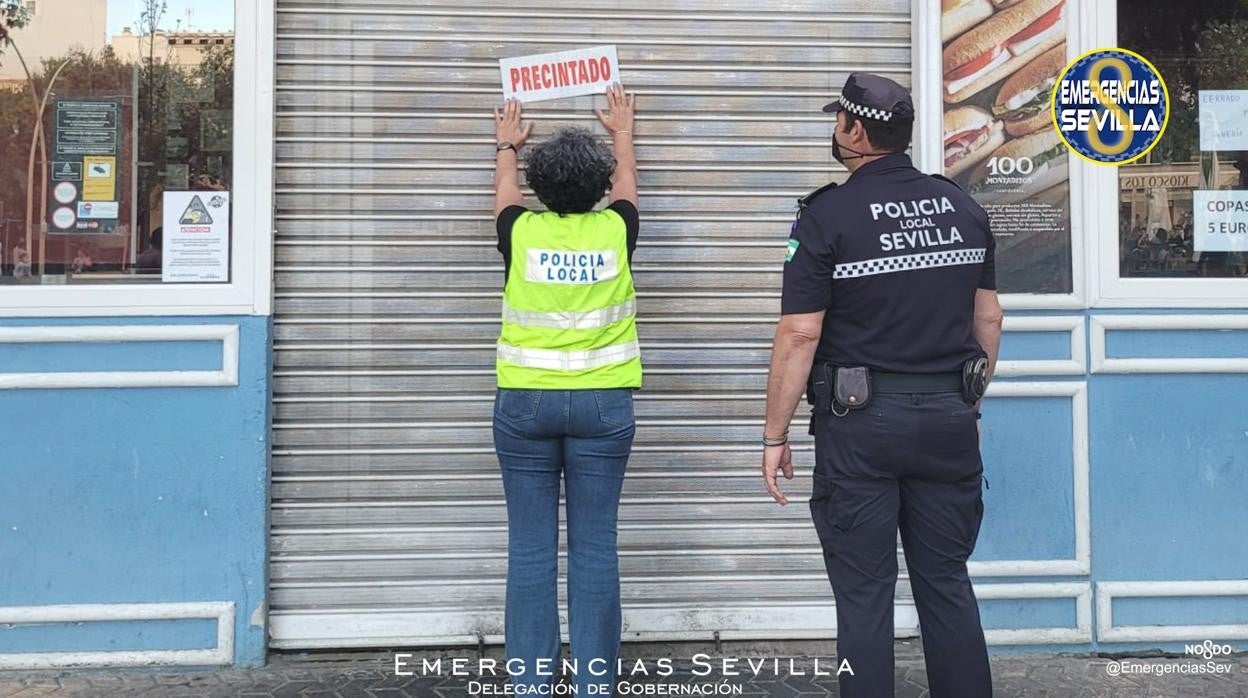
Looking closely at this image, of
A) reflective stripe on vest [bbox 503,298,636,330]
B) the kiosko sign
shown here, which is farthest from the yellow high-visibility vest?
the kiosko sign

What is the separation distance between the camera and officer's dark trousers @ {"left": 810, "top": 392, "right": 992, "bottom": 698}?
309cm

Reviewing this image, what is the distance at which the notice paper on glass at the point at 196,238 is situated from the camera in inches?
164

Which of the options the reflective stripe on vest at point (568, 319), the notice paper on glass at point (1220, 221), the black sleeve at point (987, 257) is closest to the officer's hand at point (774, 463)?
the reflective stripe on vest at point (568, 319)

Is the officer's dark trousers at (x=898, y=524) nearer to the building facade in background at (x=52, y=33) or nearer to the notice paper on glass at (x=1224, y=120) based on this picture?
the notice paper on glass at (x=1224, y=120)

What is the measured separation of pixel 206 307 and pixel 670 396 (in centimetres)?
184

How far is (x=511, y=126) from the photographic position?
4250mm

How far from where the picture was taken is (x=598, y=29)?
4.41 meters

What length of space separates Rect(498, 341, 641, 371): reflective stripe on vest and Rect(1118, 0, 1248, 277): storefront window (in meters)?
2.37

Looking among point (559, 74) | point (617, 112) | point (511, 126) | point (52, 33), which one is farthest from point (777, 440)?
point (52, 33)

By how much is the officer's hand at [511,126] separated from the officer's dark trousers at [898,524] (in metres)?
1.78

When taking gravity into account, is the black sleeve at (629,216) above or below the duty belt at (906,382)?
above

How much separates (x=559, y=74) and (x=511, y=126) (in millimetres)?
312

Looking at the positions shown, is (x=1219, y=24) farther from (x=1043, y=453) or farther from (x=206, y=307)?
(x=206, y=307)

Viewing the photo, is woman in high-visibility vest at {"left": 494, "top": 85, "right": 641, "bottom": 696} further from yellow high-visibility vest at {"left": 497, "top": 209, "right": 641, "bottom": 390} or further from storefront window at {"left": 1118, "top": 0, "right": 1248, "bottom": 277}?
storefront window at {"left": 1118, "top": 0, "right": 1248, "bottom": 277}
